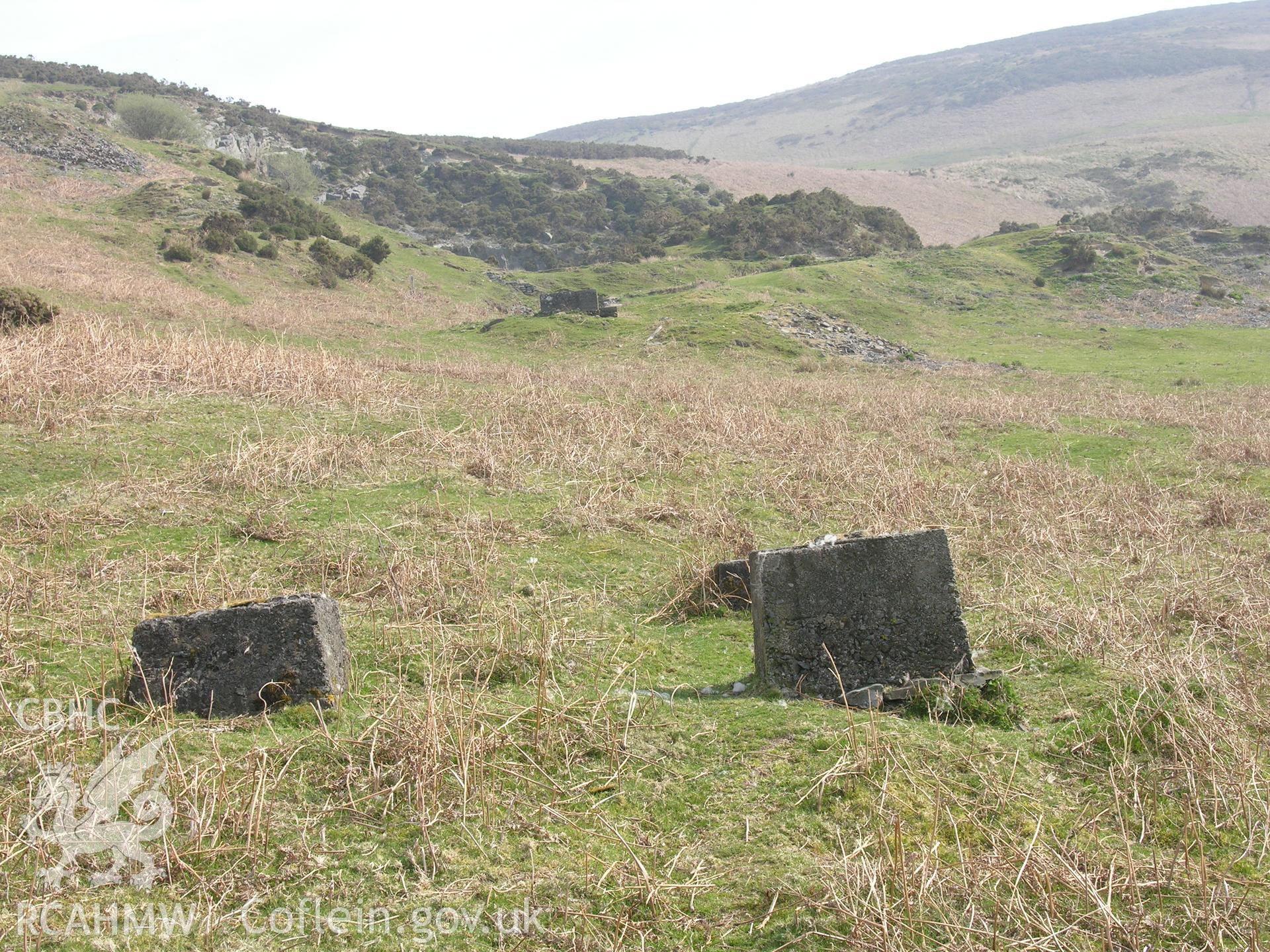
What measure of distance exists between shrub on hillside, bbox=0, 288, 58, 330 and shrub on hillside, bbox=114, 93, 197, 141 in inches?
2039

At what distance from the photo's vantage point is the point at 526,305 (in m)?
43.6

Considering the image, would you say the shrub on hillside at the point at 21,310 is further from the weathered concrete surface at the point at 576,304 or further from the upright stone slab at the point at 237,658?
the weathered concrete surface at the point at 576,304

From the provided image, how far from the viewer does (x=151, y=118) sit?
59.5m

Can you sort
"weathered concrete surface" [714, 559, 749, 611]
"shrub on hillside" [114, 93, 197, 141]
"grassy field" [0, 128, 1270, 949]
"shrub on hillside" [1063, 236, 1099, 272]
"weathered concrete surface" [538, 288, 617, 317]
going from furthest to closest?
1. "shrub on hillside" [114, 93, 197, 141]
2. "shrub on hillside" [1063, 236, 1099, 272]
3. "weathered concrete surface" [538, 288, 617, 317]
4. "weathered concrete surface" [714, 559, 749, 611]
5. "grassy field" [0, 128, 1270, 949]

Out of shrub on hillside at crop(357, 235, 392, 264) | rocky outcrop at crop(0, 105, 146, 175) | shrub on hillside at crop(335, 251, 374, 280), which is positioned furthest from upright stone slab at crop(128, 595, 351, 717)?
rocky outcrop at crop(0, 105, 146, 175)

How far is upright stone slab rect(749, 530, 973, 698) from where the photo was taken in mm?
5680

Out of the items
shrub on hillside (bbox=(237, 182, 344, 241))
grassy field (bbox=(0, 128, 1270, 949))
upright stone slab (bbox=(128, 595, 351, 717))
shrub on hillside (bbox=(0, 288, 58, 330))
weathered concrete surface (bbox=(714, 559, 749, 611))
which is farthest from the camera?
shrub on hillside (bbox=(237, 182, 344, 241))

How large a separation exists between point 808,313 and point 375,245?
2032 centimetres

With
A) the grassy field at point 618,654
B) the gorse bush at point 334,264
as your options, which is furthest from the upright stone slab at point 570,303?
the grassy field at point 618,654

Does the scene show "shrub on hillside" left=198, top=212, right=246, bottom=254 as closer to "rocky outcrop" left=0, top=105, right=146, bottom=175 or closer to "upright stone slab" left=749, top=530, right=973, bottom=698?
"rocky outcrop" left=0, top=105, right=146, bottom=175

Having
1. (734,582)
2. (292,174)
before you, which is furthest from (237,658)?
(292,174)

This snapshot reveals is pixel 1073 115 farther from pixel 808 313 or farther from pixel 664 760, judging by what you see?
pixel 664 760

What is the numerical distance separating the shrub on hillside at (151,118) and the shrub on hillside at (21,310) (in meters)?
51.8

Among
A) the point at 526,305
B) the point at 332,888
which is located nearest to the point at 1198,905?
the point at 332,888
